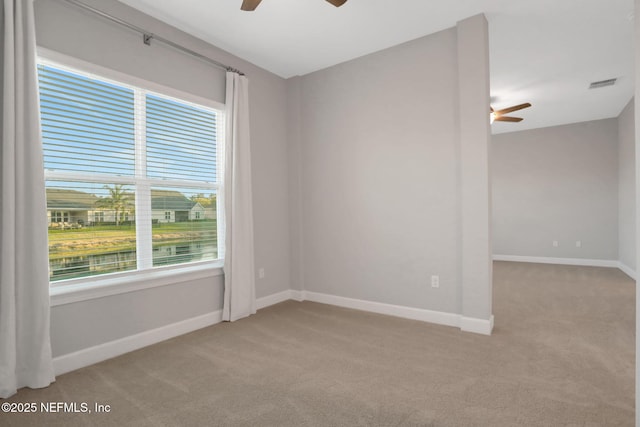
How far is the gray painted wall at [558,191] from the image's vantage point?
6449mm

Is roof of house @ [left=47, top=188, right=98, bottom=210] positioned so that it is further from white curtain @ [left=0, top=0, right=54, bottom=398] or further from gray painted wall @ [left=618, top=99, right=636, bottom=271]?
gray painted wall @ [left=618, top=99, right=636, bottom=271]

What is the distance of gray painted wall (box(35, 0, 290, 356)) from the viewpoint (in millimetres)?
2410

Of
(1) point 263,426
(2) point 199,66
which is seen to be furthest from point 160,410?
(2) point 199,66

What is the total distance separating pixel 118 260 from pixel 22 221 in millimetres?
775

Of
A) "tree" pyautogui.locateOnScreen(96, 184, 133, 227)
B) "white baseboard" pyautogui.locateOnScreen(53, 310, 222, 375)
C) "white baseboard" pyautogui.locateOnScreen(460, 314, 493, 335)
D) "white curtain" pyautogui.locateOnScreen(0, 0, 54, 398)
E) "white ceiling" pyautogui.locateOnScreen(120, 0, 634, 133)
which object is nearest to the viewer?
"white curtain" pyautogui.locateOnScreen(0, 0, 54, 398)

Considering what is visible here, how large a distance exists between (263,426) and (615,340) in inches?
119

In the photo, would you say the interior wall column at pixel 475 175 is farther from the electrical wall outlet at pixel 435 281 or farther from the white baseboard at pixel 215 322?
the electrical wall outlet at pixel 435 281

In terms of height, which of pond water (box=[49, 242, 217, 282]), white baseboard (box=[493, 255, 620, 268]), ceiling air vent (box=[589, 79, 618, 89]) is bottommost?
white baseboard (box=[493, 255, 620, 268])

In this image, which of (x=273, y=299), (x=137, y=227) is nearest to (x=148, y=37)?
(x=137, y=227)

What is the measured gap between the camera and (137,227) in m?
2.89

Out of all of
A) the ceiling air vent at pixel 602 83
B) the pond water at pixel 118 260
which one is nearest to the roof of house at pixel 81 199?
the pond water at pixel 118 260

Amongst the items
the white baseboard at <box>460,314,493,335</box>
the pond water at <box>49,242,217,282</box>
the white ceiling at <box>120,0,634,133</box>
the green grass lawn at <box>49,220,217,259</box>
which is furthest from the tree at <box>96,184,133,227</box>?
the white baseboard at <box>460,314,493,335</box>

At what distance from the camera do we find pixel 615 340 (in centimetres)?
282

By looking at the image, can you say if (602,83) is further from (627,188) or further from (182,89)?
(182,89)
